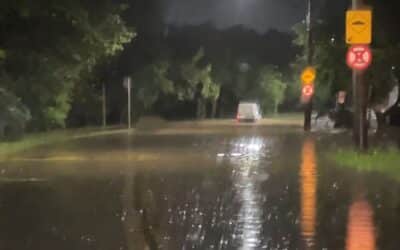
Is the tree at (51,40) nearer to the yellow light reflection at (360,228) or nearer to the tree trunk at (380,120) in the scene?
the tree trunk at (380,120)

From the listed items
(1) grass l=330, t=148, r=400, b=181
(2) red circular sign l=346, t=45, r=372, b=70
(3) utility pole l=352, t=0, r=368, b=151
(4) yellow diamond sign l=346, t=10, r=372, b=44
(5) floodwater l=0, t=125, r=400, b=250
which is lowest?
(5) floodwater l=0, t=125, r=400, b=250

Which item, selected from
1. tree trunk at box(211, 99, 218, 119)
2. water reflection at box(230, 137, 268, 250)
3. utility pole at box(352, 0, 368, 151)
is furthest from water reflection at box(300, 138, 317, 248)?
tree trunk at box(211, 99, 218, 119)

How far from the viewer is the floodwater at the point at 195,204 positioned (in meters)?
12.1

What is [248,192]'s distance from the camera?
17906 mm

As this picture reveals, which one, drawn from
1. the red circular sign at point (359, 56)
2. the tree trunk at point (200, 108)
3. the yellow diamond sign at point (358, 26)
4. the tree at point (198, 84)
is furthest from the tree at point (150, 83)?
the yellow diamond sign at point (358, 26)

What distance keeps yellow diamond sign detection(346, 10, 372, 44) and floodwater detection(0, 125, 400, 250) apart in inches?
142

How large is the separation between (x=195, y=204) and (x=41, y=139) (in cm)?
2527

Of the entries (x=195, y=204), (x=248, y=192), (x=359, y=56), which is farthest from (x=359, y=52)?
(x=195, y=204)

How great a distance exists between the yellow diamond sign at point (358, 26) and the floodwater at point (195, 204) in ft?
11.9

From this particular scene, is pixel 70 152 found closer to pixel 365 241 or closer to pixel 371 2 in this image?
pixel 371 2

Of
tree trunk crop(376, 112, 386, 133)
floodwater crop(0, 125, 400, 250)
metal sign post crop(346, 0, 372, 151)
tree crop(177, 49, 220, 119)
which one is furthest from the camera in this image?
tree crop(177, 49, 220, 119)

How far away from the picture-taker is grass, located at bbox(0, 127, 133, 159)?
3351 centimetres

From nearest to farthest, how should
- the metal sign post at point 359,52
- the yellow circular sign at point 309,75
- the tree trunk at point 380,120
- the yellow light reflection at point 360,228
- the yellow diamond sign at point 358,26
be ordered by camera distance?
the yellow light reflection at point 360,228 → the yellow diamond sign at point 358,26 → the metal sign post at point 359,52 → the tree trunk at point 380,120 → the yellow circular sign at point 309,75

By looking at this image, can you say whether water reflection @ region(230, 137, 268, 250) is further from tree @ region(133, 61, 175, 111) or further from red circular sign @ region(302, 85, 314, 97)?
tree @ region(133, 61, 175, 111)
